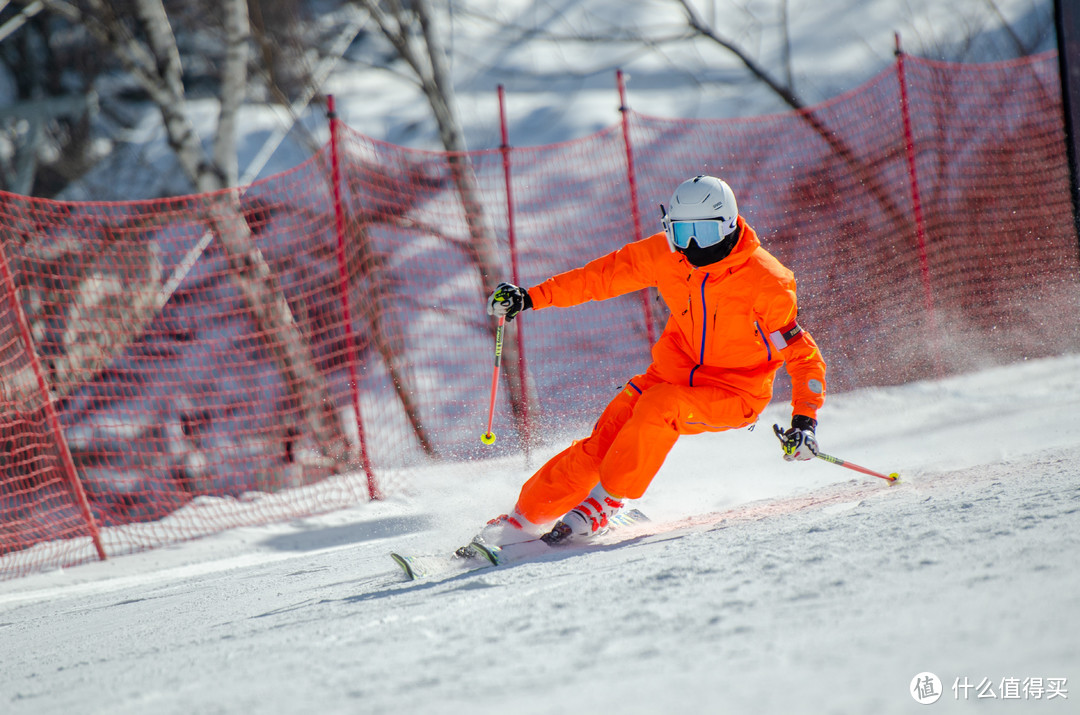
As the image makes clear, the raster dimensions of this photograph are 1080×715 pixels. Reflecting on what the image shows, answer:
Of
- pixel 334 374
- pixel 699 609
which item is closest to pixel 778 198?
pixel 334 374

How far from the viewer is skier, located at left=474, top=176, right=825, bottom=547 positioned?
11.2ft

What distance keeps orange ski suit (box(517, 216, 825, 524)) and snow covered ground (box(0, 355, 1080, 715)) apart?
0.33 meters

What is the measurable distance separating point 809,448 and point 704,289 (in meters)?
0.80

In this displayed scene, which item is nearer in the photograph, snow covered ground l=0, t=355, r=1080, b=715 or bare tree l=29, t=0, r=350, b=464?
Answer: snow covered ground l=0, t=355, r=1080, b=715

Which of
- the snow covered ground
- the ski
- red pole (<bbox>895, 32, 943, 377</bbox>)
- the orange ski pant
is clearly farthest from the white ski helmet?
red pole (<bbox>895, 32, 943, 377</bbox>)

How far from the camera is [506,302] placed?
12.2 feet

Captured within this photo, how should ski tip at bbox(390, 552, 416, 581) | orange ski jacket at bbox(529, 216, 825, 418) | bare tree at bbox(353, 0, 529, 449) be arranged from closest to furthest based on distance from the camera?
1. ski tip at bbox(390, 552, 416, 581)
2. orange ski jacket at bbox(529, 216, 825, 418)
3. bare tree at bbox(353, 0, 529, 449)

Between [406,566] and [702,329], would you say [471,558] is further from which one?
[702,329]

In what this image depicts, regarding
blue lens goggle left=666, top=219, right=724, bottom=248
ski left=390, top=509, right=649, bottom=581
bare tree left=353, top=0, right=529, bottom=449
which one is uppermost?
bare tree left=353, top=0, right=529, bottom=449

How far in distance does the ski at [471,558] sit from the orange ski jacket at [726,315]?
38.2 inches

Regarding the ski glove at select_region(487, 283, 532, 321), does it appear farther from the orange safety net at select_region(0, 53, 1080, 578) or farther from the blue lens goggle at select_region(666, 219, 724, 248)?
the orange safety net at select_region(0, 53, 1080, 578)

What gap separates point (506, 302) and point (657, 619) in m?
1.96

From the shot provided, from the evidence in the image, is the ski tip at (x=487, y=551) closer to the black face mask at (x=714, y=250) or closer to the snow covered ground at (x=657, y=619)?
the snow covered ground at (x=657, y=619)

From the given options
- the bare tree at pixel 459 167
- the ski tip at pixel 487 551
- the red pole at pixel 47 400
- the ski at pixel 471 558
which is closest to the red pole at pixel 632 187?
the bare tree at pixel 459 167
